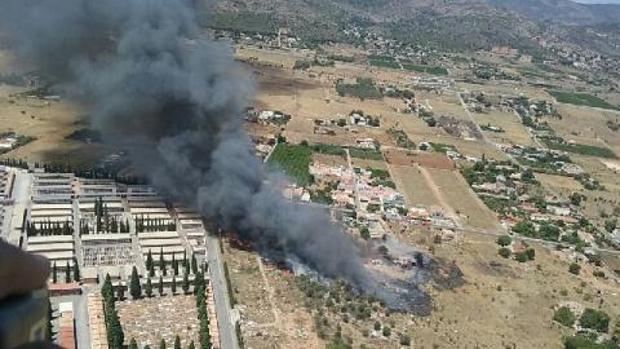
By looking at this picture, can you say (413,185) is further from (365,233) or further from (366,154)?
(365,233)

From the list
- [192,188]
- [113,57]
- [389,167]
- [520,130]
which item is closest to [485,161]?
[389,167]

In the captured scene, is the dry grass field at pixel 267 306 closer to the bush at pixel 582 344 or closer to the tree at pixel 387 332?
the tree at pixel 387 332

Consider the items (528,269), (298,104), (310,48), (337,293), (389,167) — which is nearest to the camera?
(337,293)

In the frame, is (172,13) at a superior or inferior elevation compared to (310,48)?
superior

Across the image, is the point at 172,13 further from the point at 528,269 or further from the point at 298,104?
the point at 298,104

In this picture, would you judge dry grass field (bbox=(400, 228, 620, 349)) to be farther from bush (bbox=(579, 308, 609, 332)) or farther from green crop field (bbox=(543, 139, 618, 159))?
green crop field (bbox=(543, 139, 618, 159))

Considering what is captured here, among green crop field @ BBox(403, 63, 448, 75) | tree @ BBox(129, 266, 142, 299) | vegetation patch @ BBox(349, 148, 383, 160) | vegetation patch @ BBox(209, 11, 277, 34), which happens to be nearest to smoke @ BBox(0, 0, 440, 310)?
tree @ BBox(129, 266, 142, 299)

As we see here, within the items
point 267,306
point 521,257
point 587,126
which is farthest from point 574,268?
point 587,126
